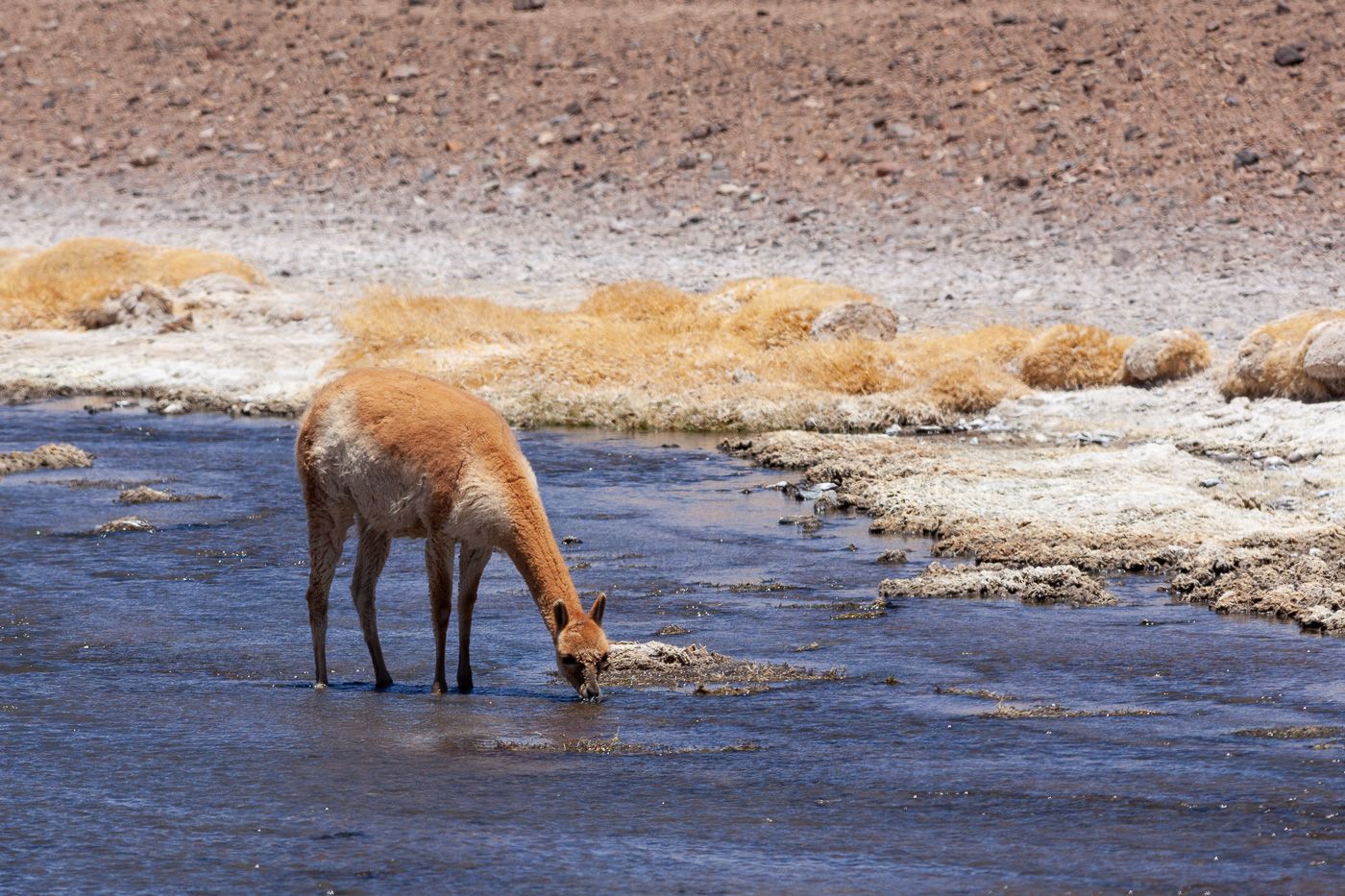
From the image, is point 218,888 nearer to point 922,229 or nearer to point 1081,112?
point 922,229

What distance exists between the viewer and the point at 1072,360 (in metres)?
18.1

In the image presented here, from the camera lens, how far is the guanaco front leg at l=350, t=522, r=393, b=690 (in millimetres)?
8656

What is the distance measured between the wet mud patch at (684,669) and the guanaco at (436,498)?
0.35m

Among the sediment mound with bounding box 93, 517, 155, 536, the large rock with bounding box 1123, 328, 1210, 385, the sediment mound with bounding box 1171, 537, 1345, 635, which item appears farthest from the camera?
the large rock with bounding box 1123, 328, 1210, 385

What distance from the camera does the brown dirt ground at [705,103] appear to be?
1181 inches

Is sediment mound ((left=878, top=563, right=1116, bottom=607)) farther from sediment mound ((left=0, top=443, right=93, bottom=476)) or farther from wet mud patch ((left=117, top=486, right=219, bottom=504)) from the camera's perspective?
sediment mound ((left=0, top=443, right=93, bottom=476))

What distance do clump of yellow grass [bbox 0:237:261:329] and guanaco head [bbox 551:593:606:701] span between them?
16.6 m

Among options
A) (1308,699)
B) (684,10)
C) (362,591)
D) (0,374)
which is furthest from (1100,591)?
(684,10)

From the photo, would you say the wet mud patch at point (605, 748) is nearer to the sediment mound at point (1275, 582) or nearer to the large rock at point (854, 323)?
the sediment mound at point (1275, 582)

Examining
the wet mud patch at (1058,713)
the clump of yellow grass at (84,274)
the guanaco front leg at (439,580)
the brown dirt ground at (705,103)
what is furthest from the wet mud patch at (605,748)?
the brown dirt ground at (705,103)

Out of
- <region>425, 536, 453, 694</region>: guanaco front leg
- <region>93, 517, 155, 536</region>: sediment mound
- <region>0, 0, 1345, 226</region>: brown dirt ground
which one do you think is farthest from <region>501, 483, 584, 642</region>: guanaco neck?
<region>0, 0, 1345, 226</region>: brown dirt ground

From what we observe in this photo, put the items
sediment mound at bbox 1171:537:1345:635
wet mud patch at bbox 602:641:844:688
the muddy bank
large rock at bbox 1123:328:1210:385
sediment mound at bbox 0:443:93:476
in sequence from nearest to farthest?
wet mud patch at bbox 602:641:844:688, sediment mound at bbox 1171:537:1345:635, the muddy bank, sediment mound at bbox 0:443:93:476, large rock at bbox 1123:328:1210:385

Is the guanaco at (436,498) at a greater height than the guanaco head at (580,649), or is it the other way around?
the guanaco at (436,498)

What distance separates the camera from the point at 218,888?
5754mm
